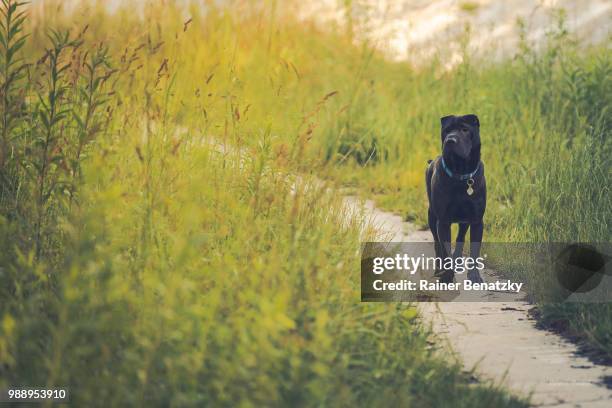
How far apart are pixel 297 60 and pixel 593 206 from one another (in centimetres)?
529

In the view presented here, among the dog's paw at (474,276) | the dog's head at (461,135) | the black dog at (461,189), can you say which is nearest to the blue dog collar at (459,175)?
the black dog at (461,189)

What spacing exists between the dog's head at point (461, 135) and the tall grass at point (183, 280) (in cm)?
87

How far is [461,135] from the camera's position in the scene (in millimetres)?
5145

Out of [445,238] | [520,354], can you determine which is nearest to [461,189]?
[445,238]

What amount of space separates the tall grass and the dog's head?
866 mm

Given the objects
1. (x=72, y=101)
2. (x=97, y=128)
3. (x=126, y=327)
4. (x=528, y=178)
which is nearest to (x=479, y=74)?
(x=528, y=178)

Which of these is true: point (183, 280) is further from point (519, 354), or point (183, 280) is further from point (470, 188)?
point (470, 188)

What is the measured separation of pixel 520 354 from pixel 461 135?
5.28 feet

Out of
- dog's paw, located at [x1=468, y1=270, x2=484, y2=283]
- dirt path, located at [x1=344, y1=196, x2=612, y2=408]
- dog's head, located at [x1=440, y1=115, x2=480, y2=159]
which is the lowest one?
dirt path, located at [x1=344, y1=196, x2=612, y2=408]

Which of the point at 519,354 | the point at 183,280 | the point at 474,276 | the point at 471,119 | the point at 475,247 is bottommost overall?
the point at 519,354

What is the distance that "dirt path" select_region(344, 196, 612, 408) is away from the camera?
11.8 ft

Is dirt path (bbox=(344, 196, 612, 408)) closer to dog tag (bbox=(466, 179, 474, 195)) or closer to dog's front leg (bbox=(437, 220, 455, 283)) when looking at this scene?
dog's front leg (bbox=(437, 220, 455, 283))

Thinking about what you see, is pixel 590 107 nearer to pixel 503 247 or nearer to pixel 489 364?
→ pixel 503 247

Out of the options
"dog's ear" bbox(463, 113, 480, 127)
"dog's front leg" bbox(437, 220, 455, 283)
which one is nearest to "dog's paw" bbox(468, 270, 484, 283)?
"dog's front leg" bbox(437, 220, 455, 283)
